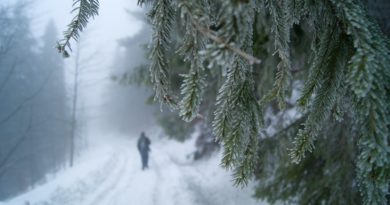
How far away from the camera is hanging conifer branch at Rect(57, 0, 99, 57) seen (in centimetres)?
137

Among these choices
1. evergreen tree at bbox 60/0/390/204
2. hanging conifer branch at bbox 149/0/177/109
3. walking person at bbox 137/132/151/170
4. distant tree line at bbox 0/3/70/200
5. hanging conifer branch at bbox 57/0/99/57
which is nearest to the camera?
evergreen tree at bbox 60/0/390/204

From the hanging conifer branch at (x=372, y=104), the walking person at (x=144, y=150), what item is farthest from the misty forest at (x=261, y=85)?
the walking person at (x=144, y=150)

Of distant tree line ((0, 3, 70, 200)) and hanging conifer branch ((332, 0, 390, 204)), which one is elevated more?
hanging conifer branch ((332, 0, 390, 204))

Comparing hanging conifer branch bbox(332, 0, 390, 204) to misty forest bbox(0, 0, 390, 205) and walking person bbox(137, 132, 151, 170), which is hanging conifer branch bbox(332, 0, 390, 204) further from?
walking person bbox(137, 132, 151, 170)

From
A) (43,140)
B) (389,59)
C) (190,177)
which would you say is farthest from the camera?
(43,140)

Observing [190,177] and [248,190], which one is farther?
[190,177]

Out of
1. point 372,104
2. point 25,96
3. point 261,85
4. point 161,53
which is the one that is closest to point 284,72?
point 372,104

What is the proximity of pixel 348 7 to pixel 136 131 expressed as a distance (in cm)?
5037

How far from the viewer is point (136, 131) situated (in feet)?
164

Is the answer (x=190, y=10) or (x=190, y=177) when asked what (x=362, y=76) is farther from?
(x=190, y=177)

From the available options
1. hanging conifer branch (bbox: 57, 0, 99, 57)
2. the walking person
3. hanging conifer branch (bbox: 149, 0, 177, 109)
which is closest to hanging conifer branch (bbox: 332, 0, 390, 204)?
hanging conifer branch (bbox: 149, 0, 177, 109)

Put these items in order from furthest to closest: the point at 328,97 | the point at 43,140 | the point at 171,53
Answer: the point at 43,140 → the point at 171,53 → the point at 328,97

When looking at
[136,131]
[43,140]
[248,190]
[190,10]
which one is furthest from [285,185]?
[136,131]

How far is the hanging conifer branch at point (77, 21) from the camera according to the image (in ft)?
4.48
